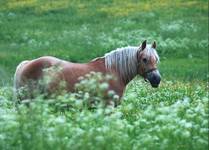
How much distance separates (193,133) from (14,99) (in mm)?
4779

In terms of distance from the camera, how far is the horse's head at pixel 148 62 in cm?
1365

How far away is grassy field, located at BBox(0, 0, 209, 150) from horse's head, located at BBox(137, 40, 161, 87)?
0.54 metres

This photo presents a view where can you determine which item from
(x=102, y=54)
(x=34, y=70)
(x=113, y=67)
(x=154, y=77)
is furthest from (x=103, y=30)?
(x=34, y=70)

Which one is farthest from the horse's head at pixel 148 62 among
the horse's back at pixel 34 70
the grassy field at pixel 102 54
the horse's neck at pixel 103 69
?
the horse's back at pixel 34 70

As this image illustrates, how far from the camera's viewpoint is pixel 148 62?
13727 mm

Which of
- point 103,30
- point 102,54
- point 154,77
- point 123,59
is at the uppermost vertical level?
point 123,59

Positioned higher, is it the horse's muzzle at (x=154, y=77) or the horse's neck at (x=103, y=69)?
the horse's neck at (x=103, y=69)

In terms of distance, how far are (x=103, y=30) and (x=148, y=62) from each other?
85.1 ft

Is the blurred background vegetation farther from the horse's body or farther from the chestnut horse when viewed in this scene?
the horse's body

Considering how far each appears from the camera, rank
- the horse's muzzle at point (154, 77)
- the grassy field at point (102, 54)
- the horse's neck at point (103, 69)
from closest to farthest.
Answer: the grassy field at point (102, 54)
the horse's neck at point (103, 69)
the horse's muzzle at point (154, 77)

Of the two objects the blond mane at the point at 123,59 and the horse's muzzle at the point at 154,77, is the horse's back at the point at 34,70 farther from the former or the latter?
the horse's muzzle at the point at 154,77

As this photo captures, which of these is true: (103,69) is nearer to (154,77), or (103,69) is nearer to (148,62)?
(148,62)

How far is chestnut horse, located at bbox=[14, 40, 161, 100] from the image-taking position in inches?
522

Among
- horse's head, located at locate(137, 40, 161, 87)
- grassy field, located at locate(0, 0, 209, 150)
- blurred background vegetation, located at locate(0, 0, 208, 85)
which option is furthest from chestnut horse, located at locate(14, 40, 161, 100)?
blurred background vegetation, located at locate(0, 0, 208, 85)
